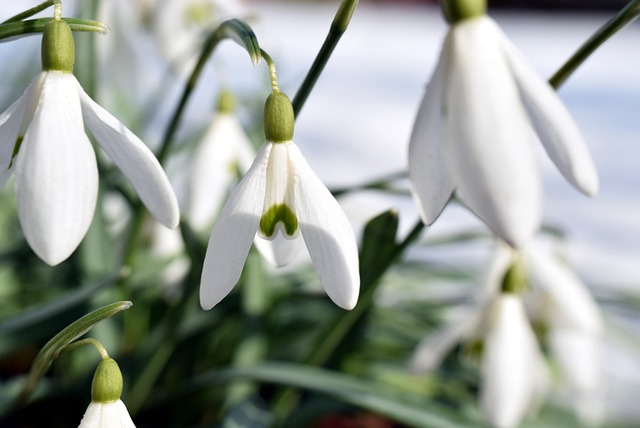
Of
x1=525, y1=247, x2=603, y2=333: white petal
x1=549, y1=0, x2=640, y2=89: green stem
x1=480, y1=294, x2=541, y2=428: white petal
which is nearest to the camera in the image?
x1=549, y1=0, x2=640, y2=89: green stem

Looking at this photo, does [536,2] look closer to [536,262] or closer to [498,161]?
[536,262]

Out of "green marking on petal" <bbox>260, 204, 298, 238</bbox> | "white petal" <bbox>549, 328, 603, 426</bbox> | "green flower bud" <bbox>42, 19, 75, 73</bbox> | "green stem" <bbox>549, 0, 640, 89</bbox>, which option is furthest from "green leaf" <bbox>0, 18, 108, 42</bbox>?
"white petal" <bbox>549, 328, 603, 426</bbox>

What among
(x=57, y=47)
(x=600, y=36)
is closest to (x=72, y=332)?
(x=57, y=47)

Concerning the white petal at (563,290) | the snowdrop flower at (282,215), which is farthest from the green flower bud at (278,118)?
the white petal at (563,290)

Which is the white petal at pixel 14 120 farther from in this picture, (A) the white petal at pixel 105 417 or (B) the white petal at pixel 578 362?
(B) the white petal at pixel 578 362

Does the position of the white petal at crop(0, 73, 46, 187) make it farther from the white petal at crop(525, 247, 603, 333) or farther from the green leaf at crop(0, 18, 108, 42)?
the white petal at crop(525, 247, 603, 333)

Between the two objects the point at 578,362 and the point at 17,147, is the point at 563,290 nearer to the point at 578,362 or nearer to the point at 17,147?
the point at 578,362
